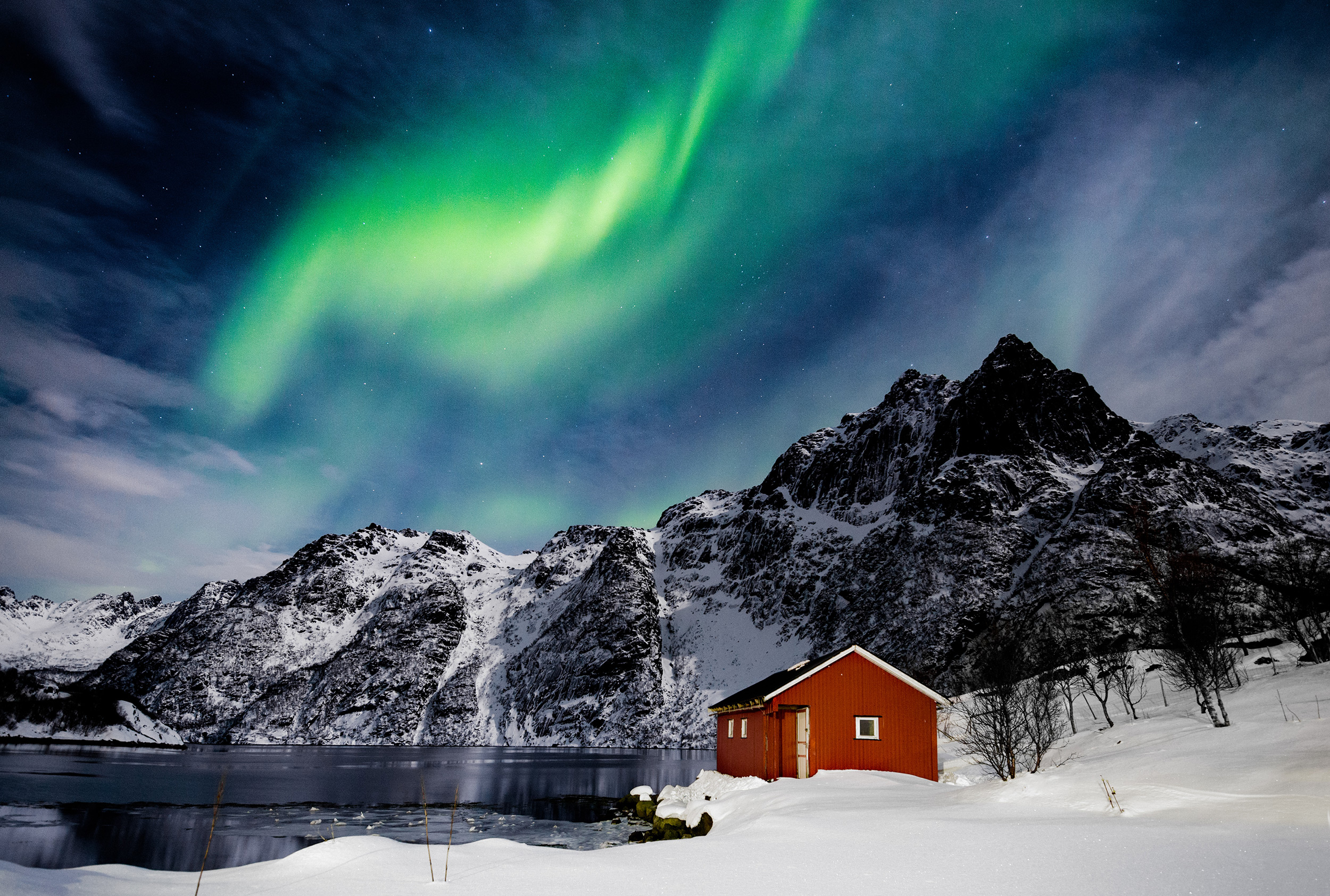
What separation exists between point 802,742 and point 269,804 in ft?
95.0

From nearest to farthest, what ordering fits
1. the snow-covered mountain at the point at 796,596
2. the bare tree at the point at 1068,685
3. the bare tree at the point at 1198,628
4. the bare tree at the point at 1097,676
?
the bare tree at the point at 1198,628, the bare tree at the point at 1068,685, the bare tree at the point at 1097,676, the snow-covered mountain at the point at 796,596

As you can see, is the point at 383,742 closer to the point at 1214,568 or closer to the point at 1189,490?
the point at 1214,568

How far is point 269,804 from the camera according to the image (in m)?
36.7

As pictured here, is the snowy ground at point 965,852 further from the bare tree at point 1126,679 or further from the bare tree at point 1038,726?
the bare tree at point 1126,679

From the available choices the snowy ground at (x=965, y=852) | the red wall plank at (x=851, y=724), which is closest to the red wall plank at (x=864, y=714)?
the red wall plank at (x=851, y=724)

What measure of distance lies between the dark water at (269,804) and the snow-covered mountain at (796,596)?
63.1 meters

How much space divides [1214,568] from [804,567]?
403 feet

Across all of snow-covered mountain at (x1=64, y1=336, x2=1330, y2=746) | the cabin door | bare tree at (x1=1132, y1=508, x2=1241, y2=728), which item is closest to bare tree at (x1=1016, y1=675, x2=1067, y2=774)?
bare tree at (x1=1132, y1=508, x2=1241, y2=728)

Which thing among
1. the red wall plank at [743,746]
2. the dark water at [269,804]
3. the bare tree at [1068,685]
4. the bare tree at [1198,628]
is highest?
the bare tree at [1198,628]

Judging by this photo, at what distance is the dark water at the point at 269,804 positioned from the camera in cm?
2352

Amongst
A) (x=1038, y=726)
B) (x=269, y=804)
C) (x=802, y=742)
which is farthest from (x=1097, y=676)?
(x=269, y=804)

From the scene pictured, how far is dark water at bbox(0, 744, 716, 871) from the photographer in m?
23.5

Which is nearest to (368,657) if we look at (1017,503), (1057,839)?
(1017,503)

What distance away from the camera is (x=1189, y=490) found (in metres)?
112
